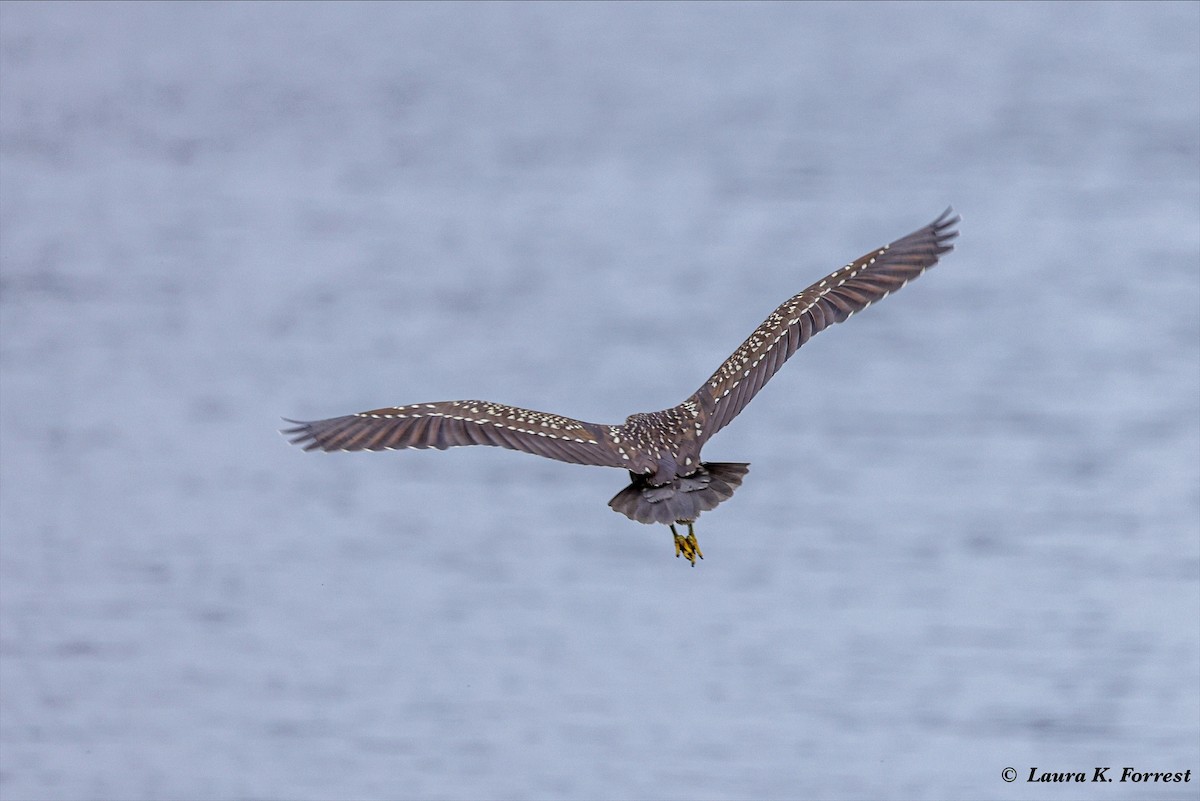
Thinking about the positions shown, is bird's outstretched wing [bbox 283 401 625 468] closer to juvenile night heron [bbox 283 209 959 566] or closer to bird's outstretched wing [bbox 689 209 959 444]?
juvenile night heron [bbox 283 209 959 566]

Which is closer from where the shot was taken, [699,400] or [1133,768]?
[699,400]

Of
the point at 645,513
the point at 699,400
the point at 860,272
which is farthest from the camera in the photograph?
the point at 860,272

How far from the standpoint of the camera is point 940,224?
7.64 m

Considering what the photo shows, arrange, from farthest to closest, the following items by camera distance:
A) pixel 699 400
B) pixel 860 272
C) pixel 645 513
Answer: pixel 860 272 → pixel 699 400 → pixel 645 513

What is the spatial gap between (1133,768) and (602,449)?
2.96 metres

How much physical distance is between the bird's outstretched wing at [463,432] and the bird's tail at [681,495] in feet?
0.51

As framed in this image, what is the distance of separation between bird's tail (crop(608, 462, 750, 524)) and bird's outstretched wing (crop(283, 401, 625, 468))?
155 mm

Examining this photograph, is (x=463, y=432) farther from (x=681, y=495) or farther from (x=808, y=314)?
(x=808, y=314)

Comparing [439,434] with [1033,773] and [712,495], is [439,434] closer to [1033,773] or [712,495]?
[712,495]

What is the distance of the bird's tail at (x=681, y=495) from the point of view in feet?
20.6

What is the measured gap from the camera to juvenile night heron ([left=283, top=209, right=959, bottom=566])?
6359mm

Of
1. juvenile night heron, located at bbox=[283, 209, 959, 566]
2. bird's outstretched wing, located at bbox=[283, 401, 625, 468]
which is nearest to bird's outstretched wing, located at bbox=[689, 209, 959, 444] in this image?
juvenile night heron, located at bbox=[283, 209, 959, 566]

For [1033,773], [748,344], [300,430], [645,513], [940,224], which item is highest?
[940,224]

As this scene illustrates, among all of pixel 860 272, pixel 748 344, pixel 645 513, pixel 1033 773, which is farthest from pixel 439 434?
pixel 1033 773
